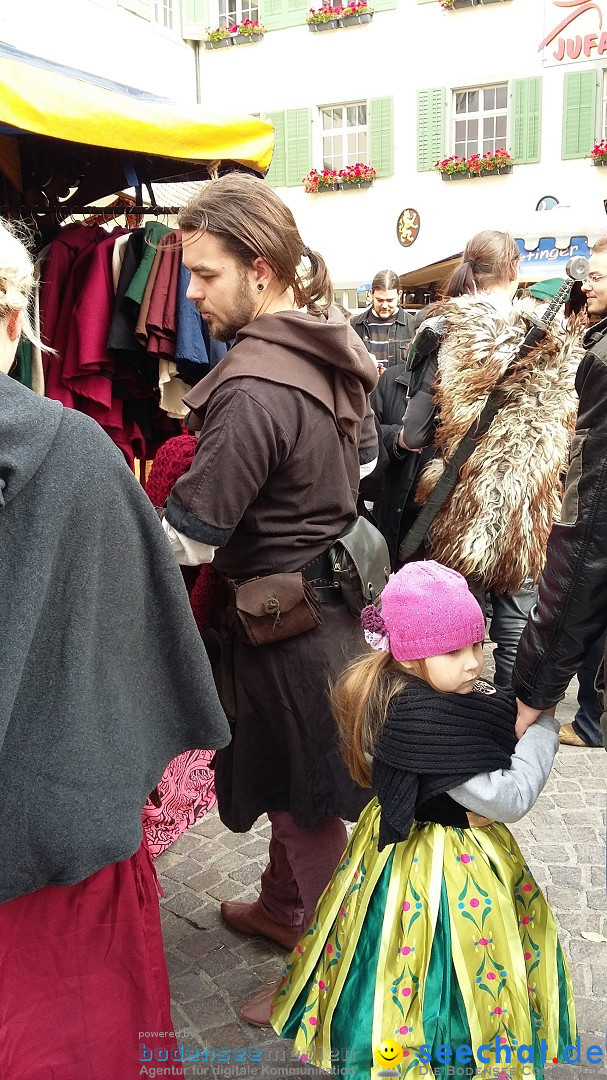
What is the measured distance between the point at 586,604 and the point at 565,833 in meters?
2.08

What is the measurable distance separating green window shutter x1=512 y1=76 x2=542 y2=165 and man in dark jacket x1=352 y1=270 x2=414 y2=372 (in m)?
10.5

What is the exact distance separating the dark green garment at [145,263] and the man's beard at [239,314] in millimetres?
1108

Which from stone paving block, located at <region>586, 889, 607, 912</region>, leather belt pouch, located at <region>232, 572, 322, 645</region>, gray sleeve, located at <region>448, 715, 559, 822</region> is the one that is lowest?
stone paving block, located at <region>586, 889, 607, 912</region>

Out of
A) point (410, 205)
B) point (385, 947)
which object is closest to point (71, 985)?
point (385, 947)

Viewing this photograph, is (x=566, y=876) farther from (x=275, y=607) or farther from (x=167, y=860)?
(x=275, y=607)

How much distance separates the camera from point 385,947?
1891 millimetres

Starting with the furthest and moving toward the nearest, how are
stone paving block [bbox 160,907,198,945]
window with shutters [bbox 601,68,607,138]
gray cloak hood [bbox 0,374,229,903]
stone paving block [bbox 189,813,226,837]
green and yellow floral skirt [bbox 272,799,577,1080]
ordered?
1. window with shutters [bbox 601,68,607,138]
2. stone paving block [bbox 189,813,226,837]
3. stone paving block [bbox 160,907,198,945]
4. green and yellow floral skirt [bbox 272,799,577,1080]
5. gray cloak hood [bbox 0,374,229,903]

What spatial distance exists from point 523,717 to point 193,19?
1844 centimetres

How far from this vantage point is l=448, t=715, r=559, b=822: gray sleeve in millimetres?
1860

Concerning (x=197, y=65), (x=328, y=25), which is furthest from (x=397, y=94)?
(x=197, y=65)

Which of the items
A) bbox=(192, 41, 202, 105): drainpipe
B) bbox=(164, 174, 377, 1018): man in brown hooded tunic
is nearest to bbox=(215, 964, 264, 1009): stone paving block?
bbox=(164, 174, 377, 1018): man in brown hooded tunic

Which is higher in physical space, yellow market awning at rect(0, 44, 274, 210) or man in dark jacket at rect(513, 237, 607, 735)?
yellow market awning at rect(0, 44, 274, 210)

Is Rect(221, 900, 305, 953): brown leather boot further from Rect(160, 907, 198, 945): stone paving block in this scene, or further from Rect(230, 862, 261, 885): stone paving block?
Rect(230, 862, 261, 885): stone paving block

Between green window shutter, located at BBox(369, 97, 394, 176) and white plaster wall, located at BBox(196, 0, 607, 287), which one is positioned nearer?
white plaster wall, located at BBox(196, 0, 607, 287)
